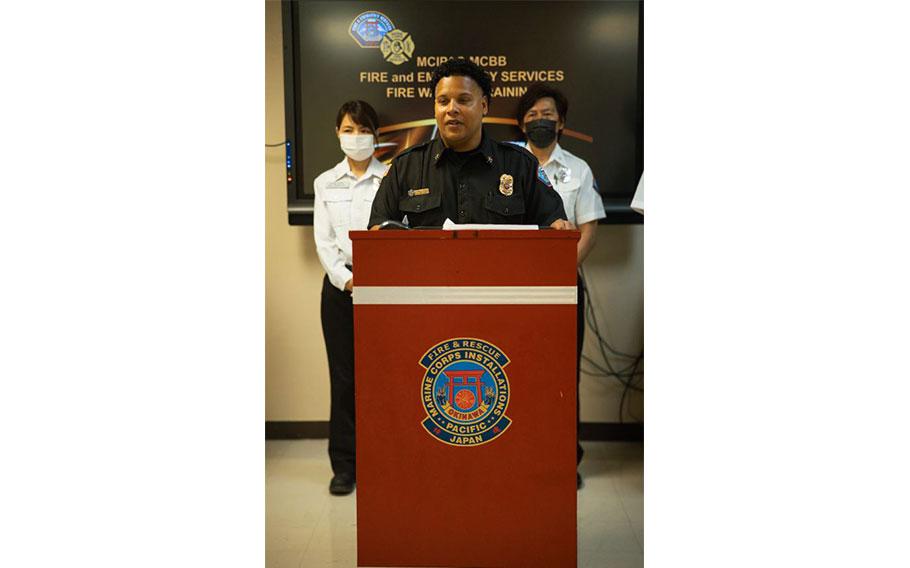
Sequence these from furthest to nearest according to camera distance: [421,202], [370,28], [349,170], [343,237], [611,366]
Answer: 1. [611,366]
2. [370,28]
3. [349,170]
4. [343,237]
5. [421,202]

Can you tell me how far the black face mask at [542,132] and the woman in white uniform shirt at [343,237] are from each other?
0.72m

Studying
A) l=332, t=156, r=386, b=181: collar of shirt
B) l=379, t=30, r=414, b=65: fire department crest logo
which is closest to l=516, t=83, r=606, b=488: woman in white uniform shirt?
l=379, t=30, r=414, b=65: fire department crest logo

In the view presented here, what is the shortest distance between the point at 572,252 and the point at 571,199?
164 centimetres

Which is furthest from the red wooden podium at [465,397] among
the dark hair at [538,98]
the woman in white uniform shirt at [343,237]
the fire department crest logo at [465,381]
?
the dark hair at [538,98]

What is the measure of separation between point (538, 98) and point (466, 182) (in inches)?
45.4

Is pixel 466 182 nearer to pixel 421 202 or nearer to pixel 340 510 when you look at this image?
pixel 421 202

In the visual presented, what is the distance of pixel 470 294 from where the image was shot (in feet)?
6.84

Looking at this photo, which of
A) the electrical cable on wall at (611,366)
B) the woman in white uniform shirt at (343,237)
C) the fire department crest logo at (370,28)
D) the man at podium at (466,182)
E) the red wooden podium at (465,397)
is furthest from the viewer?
the electrical cable on wall at (611,366)

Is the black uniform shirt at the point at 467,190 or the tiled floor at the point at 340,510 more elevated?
the black uniform shirt at the point at 467,190

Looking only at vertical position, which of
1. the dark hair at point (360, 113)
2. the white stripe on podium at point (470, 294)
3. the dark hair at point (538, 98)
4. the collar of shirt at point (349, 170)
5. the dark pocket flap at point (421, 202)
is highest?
the dark hair at point (538, 98)

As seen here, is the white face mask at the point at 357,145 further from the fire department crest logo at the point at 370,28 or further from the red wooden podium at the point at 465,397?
the red wooden podium at the point at 465,397

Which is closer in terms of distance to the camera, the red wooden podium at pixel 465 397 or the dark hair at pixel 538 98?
the red wooden podium at pixel 465 397

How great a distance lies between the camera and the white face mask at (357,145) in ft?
12.2

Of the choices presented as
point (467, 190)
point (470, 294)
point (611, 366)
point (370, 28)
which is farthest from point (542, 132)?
point (470, 294)
